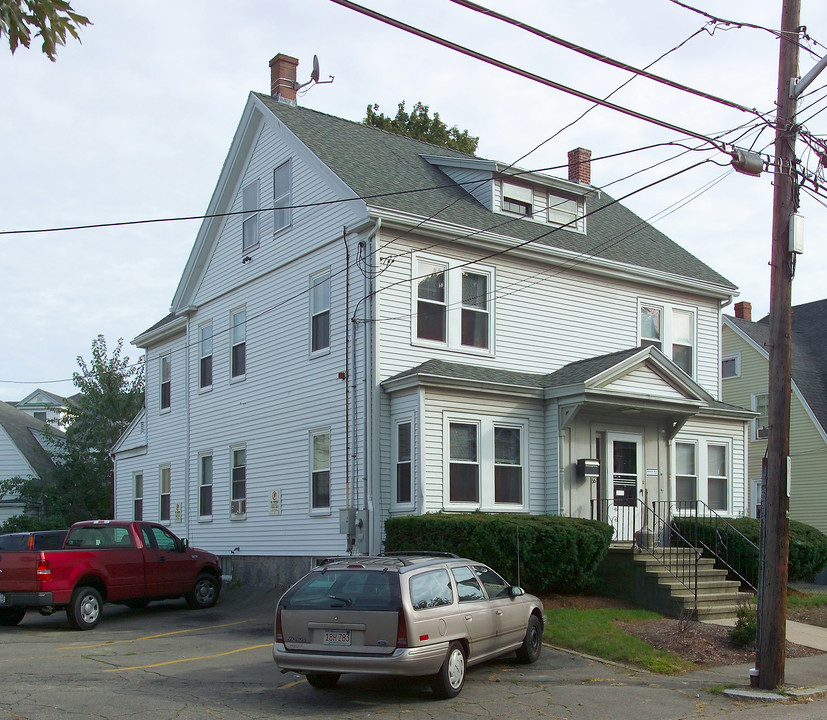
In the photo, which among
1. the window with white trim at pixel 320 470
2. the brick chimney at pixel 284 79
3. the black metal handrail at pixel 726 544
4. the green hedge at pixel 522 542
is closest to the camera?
the green hedge at pixel 522 542

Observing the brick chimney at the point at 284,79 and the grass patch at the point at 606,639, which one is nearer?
the grass patch at the point at 606,639

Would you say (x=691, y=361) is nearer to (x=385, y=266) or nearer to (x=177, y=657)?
(x=385, y=266)

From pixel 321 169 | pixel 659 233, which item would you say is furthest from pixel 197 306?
pixel 659 233

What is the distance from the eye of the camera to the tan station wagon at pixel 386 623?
10.1 metres

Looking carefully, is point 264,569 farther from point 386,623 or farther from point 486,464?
point 386,623

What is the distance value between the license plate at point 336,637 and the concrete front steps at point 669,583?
26.4 ft

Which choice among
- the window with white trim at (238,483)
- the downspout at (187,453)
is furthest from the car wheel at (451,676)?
the downspout at (187,453)

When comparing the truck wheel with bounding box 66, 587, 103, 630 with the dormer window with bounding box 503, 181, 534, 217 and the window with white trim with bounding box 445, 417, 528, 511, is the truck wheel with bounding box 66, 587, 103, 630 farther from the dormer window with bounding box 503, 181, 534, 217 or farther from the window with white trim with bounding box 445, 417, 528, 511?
the dormer window with bounding box 503, 181, 534, 217

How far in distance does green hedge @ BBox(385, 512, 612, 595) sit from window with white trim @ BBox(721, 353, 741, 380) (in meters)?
21.8

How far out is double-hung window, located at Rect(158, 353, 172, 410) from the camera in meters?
27.8

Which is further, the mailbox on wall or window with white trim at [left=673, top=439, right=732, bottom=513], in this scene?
window with white trim at [left=673, top=439, right=732, bottom=513]

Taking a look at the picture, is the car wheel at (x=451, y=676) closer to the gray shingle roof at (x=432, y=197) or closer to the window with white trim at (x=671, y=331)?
the gray shingle roof at (x=432, y=197)

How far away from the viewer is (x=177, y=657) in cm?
1342

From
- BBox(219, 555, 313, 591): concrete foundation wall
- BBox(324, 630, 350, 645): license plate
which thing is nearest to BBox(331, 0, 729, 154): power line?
BBox(324, 630, 350, 645): license plate
